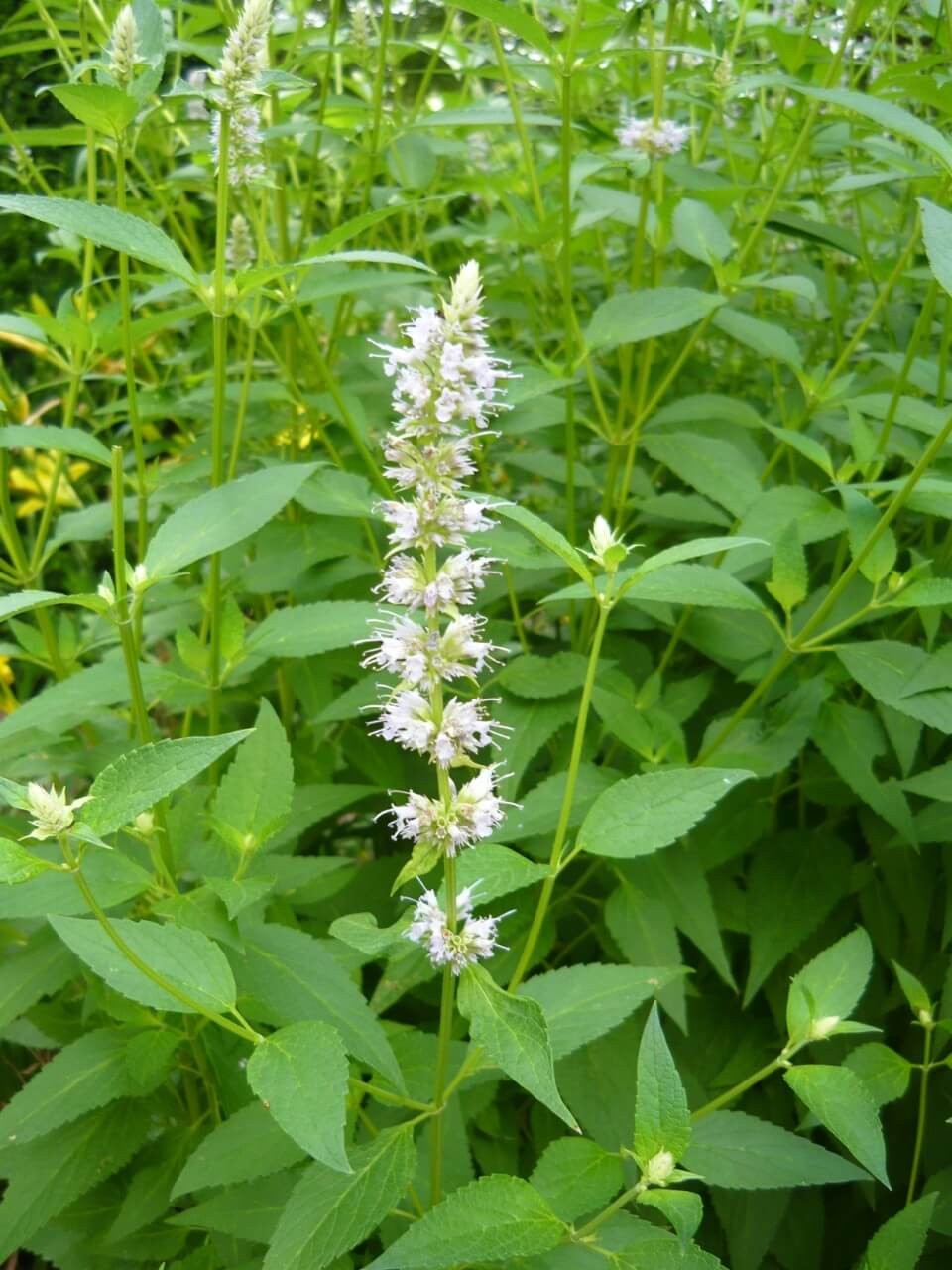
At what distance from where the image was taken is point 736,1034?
2.35 meters

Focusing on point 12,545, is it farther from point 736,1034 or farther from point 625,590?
point 736,1034

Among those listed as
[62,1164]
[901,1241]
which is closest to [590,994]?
[901,1241]

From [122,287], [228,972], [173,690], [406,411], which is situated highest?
[406,411]

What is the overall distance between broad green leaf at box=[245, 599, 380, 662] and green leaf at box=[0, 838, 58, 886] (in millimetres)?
638

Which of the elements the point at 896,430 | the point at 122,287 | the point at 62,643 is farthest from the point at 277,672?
the point at 896,430

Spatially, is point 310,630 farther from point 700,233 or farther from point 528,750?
point 700,233

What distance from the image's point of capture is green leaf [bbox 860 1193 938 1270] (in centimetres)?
163

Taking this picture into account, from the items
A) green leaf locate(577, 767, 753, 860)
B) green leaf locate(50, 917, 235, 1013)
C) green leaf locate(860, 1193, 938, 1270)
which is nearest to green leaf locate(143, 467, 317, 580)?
green leaf locate(50, 917, 235, 1013)

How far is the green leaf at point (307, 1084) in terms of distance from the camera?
3.84 ft

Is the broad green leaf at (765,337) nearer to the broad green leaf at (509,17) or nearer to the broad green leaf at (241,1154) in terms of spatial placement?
the broad green leaf at (509,17)

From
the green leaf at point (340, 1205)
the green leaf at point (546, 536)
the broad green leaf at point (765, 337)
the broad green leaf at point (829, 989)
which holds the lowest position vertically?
the green leaf at point (340, 1205)

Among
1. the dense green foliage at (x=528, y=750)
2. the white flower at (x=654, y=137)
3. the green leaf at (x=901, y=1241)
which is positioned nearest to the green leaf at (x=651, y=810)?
the dense green foliage at (x=528, y=750)

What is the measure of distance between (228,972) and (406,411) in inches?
26.9

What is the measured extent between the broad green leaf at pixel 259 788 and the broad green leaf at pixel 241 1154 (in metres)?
0.38
